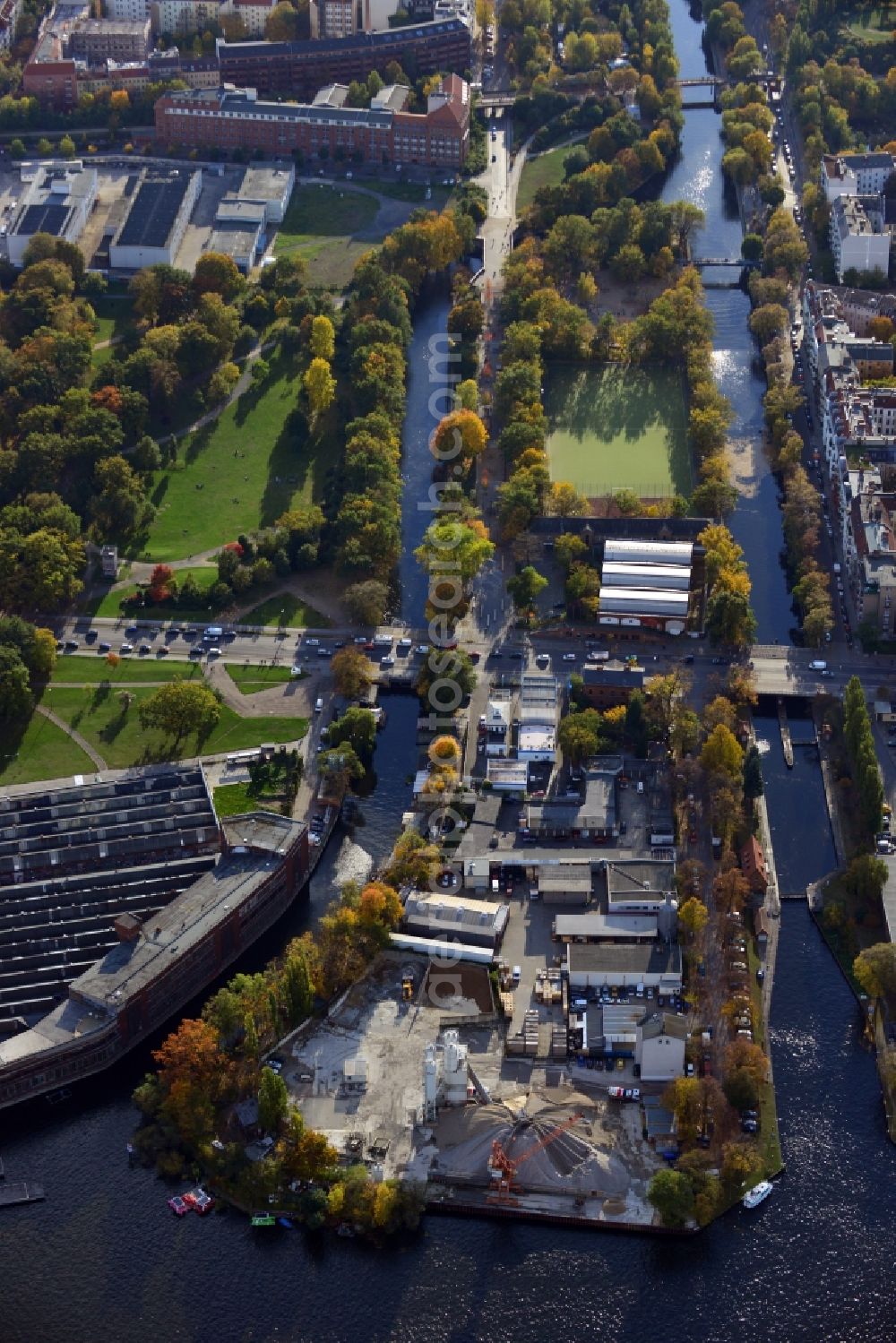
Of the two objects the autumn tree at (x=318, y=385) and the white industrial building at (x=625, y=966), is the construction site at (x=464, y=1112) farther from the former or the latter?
the autumn tree at (x=318, y=385)

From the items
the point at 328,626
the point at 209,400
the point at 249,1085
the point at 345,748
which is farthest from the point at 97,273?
the point at 249,1085

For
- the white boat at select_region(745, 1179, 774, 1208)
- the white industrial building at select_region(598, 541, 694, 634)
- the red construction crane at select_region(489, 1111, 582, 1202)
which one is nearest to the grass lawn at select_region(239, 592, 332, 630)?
the white industrial building at select_region(598, 541, 694, 634)

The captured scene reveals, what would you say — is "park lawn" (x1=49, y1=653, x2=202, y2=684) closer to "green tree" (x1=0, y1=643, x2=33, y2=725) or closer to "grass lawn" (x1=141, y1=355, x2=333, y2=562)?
"green tree" (x1=0, y1=643, x2=33, y2=725)

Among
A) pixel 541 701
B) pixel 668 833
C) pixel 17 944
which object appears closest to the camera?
pixel 17 944

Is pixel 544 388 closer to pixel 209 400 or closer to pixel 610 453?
pixel 610 453

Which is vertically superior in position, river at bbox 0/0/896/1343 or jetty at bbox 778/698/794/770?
jetty at bbox 778/698/794/770
